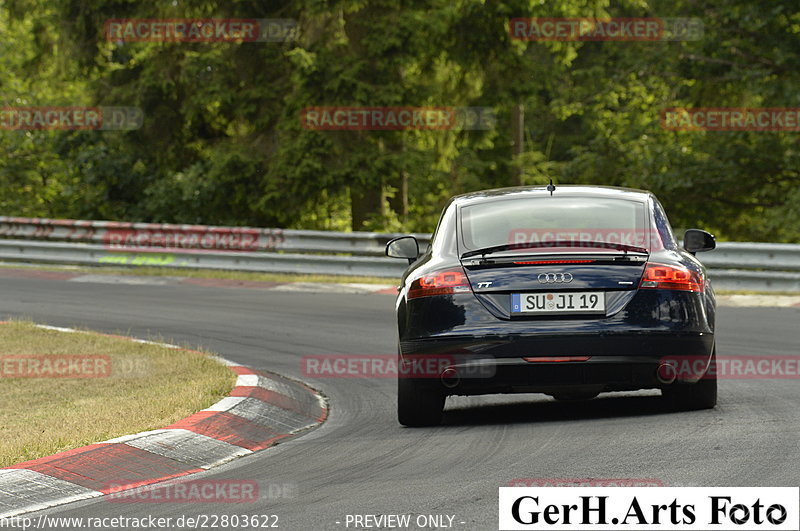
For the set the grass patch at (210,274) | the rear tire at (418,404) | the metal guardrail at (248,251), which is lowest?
the rear tire at (418,404)

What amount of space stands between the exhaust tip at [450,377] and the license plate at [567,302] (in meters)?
0.58

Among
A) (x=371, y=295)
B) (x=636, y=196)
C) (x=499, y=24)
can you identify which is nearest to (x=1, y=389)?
(x=636, y=196)

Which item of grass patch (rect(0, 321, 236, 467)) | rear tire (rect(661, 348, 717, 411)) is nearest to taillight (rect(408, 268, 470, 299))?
rear tire (rect(661, 348, 717, 411))

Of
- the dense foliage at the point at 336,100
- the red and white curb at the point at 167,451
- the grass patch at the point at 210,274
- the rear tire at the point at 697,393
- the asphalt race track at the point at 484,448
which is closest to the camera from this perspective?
the asphalt race track at the point at 484,448

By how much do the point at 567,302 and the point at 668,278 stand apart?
0.67 m

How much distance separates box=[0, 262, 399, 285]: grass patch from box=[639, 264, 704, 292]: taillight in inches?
476

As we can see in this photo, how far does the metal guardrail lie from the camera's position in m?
18.0

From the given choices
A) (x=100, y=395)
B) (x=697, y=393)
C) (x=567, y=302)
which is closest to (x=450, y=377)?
(x=567, y=302)

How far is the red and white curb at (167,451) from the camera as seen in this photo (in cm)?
683

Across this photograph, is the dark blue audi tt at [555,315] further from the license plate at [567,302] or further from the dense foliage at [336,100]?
the dense foliage at [336,100]

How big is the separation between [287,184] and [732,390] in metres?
18.5

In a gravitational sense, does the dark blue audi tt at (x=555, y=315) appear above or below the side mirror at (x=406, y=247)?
below

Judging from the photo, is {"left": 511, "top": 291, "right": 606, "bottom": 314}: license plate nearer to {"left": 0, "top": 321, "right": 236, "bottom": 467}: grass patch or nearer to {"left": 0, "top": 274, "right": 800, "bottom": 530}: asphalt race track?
{"left": 0, "top": 274, "right": 800, "bottom": 530}: asphalt race track

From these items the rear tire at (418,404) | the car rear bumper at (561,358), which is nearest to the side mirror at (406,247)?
the rear tire at (418,404)
